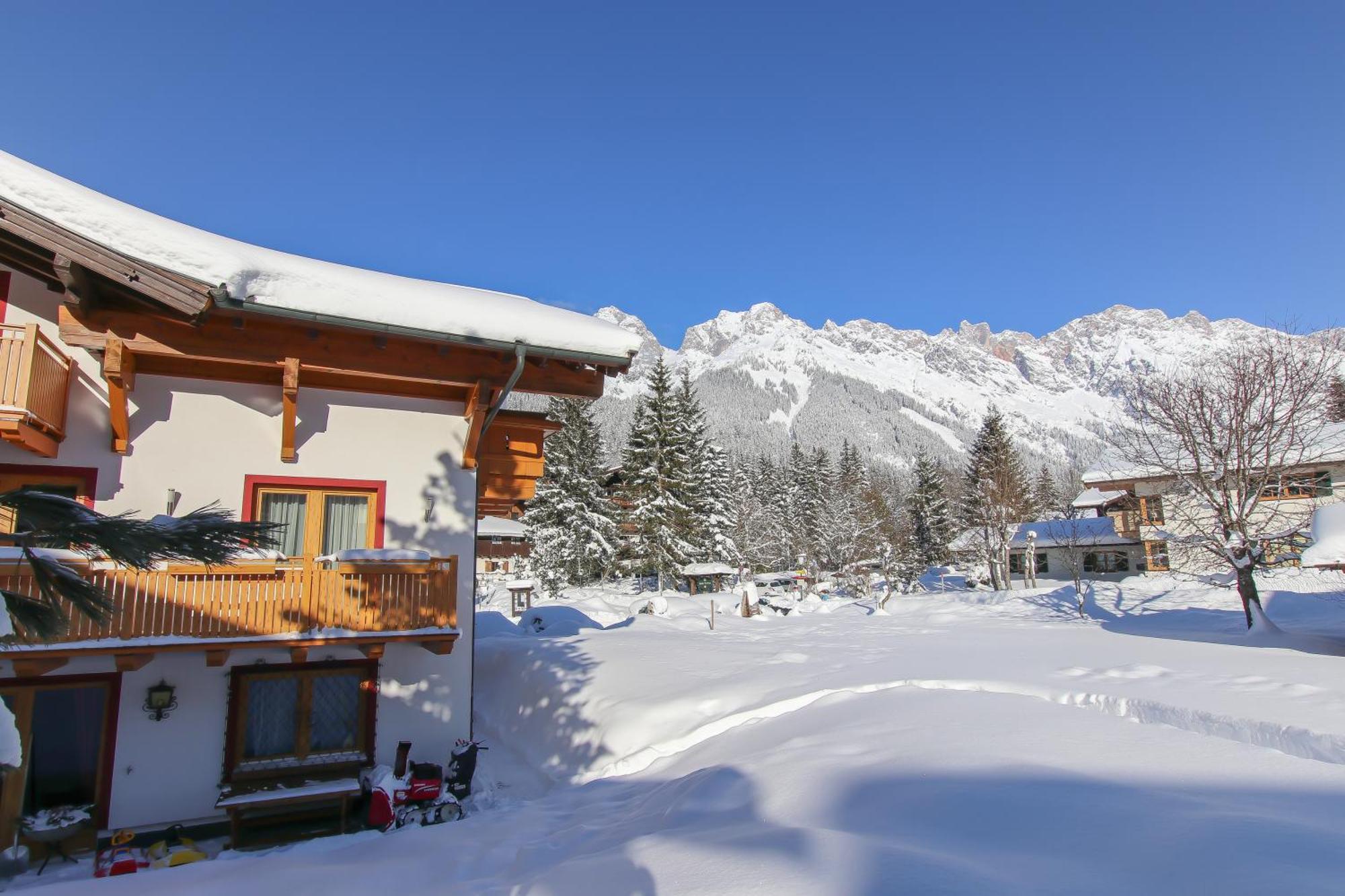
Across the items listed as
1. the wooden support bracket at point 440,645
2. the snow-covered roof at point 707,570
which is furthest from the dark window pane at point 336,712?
the snow-covered roof at point 707,570

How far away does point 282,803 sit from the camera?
807cm

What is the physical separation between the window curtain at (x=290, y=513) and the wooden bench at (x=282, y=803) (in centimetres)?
280

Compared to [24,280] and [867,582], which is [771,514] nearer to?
[867,582]

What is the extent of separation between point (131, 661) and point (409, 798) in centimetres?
345

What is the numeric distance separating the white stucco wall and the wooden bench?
650mm

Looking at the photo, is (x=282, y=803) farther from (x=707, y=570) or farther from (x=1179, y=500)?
(x=707, y=570)

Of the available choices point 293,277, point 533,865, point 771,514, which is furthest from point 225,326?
point 771,514

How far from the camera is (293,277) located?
8.75m

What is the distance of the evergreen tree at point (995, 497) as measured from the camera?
123ft

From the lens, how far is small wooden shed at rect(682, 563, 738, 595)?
35312 mm

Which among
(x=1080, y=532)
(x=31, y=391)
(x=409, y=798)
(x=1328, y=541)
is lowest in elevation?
(x=409, y=798)

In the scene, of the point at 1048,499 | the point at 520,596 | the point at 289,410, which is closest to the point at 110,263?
the point at 289,410

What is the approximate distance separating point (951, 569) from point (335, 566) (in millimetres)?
57709

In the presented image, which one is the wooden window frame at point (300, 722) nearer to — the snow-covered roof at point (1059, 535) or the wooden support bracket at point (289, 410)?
the wooden support bracket at point (289, 410)
